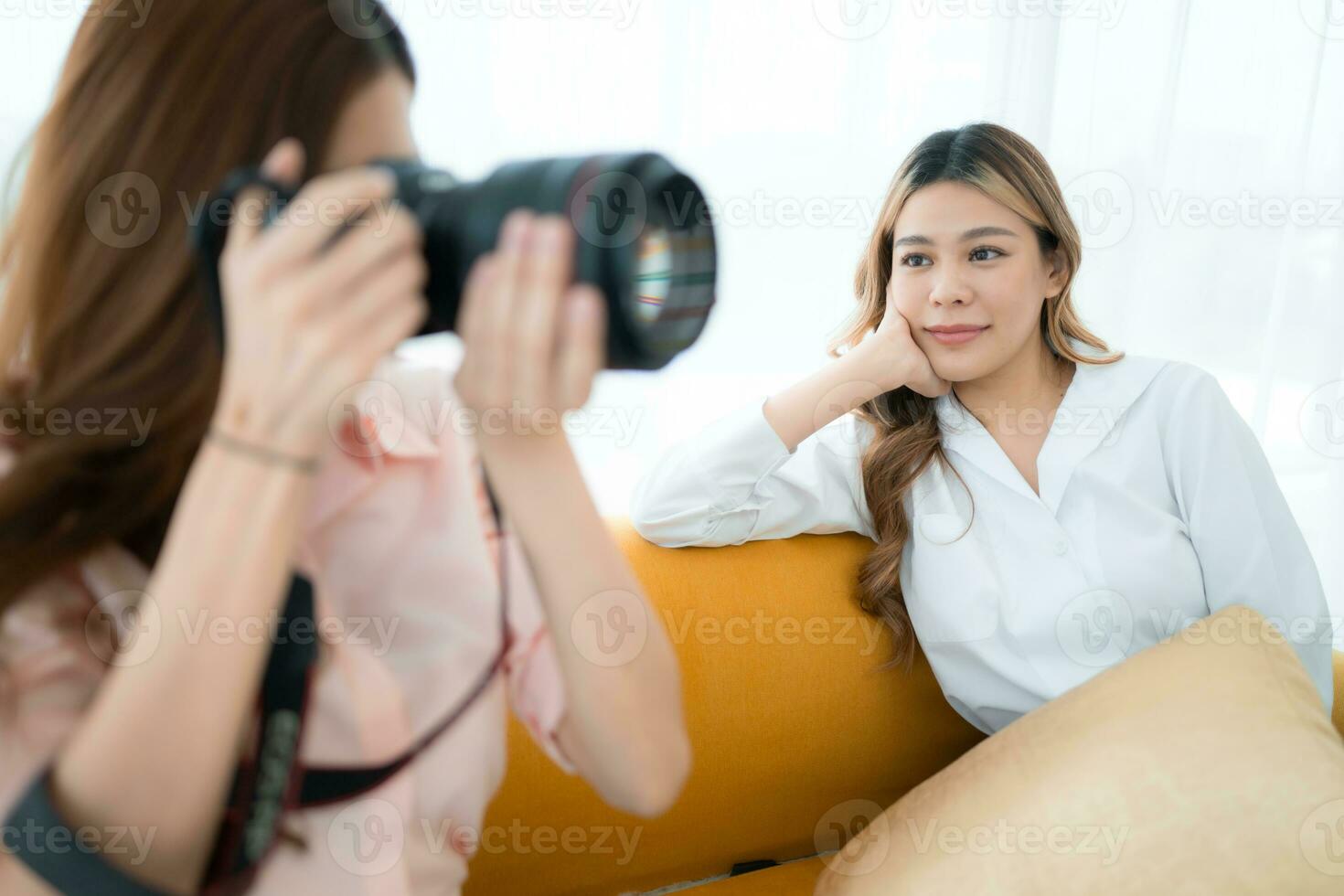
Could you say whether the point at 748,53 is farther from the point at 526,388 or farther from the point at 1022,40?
the point at 526,388

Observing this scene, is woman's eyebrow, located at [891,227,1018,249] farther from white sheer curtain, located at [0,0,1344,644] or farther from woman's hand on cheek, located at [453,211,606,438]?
woman's hand on cheek, located at [453,211,606,438]

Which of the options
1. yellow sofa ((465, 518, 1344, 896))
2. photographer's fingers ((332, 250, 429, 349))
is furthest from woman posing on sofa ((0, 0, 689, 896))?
yellow sofa ((465, 518, 1344, 896))

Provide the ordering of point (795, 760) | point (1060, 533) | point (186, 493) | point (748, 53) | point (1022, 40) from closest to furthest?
point (186, 493)
point (795, 760)
point (1060, 533)
point (748, 53)
point (1022, 40)

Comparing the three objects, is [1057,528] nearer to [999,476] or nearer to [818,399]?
[999,476]

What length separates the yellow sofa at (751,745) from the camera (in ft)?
3.02

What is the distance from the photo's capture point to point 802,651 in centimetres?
106

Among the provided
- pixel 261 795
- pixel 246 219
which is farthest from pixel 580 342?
pixel 261 795

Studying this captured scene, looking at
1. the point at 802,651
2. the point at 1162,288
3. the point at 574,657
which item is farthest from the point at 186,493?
the point at 1162,288

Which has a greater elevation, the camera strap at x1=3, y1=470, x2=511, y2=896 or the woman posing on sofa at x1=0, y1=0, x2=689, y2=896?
the woman posing on sofa at x1=0, y1=0, x2=689, y2=896

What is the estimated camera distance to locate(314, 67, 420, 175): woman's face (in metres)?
0.45

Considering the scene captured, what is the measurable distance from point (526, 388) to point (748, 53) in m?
1.02

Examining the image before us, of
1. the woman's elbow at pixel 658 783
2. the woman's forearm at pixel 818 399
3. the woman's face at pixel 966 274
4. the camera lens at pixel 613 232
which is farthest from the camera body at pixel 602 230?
the woman's face at pixel 966 274

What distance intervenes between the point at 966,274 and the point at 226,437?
98cm

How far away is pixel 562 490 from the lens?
0.50m
